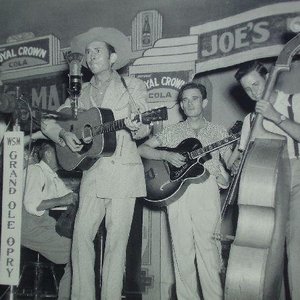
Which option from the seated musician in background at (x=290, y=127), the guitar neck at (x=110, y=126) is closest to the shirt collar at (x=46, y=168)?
the guitar neck at (x=110, y=126)

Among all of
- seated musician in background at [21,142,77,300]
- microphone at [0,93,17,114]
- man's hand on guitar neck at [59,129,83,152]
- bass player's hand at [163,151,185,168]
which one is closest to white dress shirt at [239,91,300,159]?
bass player's hand at [163,151,185,168]

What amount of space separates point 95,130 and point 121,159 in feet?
1.02

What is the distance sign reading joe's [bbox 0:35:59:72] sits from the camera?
570cm

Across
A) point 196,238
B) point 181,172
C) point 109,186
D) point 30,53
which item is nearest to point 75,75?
point 109,186

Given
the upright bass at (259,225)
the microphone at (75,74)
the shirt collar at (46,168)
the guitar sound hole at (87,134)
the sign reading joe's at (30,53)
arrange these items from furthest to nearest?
the sign reading joe's at (30,53) < the shirt collar at (46,168) < the guitar sound hole at (87,134) < the microphone at (75,74) < the upright bass at (259,225)

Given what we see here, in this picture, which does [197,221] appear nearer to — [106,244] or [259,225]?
[106,244]

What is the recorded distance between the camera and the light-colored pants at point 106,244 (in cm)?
308

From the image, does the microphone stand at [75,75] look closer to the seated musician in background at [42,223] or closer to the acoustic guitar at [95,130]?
the acoustic guitar at [95,130]

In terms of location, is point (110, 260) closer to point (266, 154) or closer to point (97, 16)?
point (266, 154)

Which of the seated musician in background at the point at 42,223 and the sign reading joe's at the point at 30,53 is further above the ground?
the sign reading joe's at the point at 30,53

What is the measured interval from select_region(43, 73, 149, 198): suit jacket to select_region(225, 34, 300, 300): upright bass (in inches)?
35.7

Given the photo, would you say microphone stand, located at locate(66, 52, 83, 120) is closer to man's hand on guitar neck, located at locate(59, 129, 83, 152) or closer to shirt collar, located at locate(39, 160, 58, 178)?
man's hand on guitar neck, located at locate(59, 129, 83, 152)

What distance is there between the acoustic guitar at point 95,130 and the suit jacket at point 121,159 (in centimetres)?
6

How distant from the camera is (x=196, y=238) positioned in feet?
11.3
